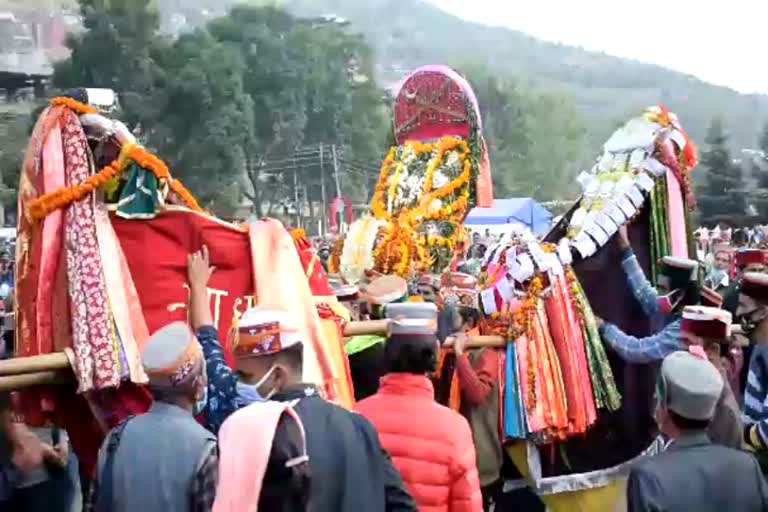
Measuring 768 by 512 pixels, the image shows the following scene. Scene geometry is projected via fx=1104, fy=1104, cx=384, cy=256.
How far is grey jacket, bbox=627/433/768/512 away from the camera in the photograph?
299cm

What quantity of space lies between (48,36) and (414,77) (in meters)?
87.9

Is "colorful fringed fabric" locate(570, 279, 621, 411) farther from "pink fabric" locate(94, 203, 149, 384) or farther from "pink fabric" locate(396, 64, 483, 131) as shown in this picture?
"pink fabric" locate(396, 64, 483, 131)

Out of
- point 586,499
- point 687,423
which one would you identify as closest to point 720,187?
point 586,499

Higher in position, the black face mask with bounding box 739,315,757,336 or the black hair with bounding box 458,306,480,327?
the black face mask with bounding box 739,315,757,336

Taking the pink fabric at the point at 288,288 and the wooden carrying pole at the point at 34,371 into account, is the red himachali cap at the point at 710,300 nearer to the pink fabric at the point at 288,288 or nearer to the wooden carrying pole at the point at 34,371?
the pink fabric at the point at 288,288

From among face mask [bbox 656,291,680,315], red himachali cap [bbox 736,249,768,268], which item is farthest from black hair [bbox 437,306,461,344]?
red himachali cap [bbox 736,249,768,268]

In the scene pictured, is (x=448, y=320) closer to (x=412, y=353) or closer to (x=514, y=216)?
(x=412, y=353)

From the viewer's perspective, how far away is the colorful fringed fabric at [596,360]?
18.6ft

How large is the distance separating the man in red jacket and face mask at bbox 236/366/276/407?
1.68ft

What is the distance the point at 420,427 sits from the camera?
11.5ft

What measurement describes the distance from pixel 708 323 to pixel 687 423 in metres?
1.45

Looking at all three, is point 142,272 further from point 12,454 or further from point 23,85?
point 23,85

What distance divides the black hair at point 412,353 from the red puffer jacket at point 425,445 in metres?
0.03

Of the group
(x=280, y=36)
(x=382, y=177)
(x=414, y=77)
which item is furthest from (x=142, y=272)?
(x=280, y=36)
